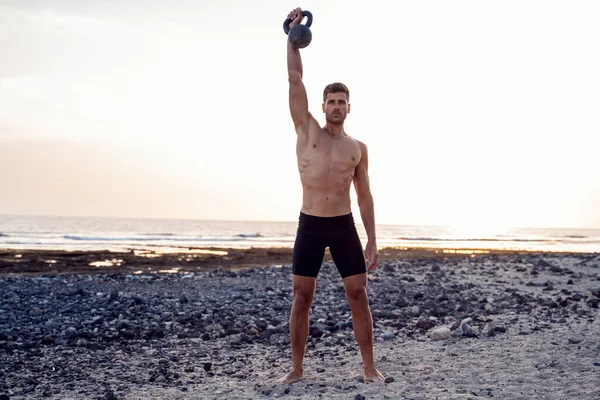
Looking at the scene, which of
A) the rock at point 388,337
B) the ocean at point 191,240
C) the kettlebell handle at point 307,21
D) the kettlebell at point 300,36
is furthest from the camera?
the ocean at point 191,240

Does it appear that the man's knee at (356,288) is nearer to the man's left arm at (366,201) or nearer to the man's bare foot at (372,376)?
the man's left arm at (366,201)

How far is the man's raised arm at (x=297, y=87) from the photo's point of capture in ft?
16.6

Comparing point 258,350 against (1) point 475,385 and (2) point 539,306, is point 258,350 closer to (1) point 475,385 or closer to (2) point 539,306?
(1) point 475,385

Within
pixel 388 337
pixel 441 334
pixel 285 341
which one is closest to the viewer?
pixel 441 334

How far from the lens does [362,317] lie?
5.12 m

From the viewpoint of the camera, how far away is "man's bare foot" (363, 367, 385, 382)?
5.03 metres

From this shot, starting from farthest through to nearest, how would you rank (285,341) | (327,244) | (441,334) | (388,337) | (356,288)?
(285,341)
(388,337)
(441,334)
(327,244)
(356,288)

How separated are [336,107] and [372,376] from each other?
Answer: 2509 mm

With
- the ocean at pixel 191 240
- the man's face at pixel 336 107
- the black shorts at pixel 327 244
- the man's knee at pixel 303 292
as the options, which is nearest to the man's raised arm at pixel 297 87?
the man's face at pixel 336 107

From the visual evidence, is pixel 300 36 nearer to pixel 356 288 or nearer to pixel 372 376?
→ pixel 356 288

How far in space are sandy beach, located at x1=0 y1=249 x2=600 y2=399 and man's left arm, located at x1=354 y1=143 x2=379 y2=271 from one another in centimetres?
118

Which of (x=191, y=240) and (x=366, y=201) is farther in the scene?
(x=191, y=240)

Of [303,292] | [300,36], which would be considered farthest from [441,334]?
[300,36]

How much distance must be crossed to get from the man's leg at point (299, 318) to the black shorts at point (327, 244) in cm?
8
